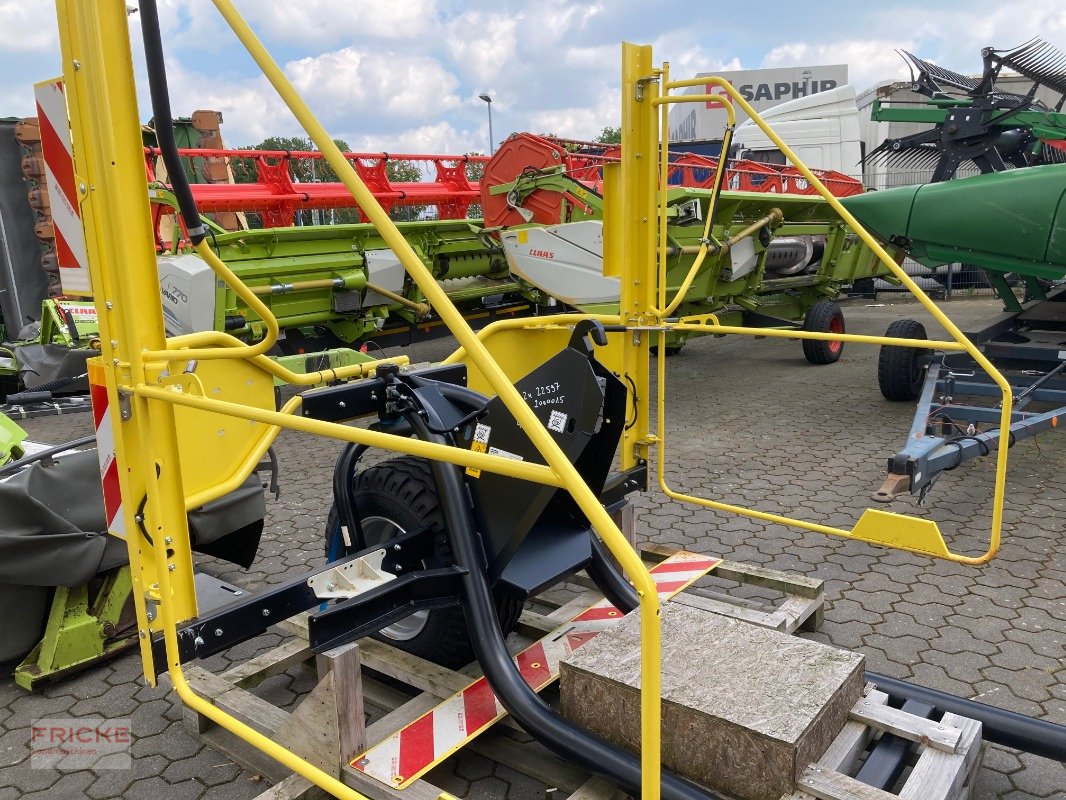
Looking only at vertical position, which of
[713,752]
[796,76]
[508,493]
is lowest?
[713,752]

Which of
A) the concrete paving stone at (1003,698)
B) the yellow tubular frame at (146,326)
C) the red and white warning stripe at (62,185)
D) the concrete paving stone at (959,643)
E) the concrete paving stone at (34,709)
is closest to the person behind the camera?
the yellow tubular frame at (146,326)

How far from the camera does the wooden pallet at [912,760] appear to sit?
1.90 m

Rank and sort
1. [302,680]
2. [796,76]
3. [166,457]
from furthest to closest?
[796,76], [302,680], [166,457]

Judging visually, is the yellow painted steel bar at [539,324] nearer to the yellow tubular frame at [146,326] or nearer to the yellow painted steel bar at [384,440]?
the yellow tubular frame at [146,326]

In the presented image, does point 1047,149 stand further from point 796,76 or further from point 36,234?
point 796,76

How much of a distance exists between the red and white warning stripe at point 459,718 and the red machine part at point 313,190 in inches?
220

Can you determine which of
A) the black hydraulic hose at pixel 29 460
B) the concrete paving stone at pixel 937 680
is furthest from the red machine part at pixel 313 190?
the concrete paving stone at pixel 937 680

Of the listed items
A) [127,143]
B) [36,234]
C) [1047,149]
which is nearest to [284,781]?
[127,143]

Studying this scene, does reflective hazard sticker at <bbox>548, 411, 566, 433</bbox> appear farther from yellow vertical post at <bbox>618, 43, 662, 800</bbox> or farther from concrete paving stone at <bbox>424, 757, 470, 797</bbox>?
yellow vertical post at <bbox>618, 43, 662, 800</bbox>

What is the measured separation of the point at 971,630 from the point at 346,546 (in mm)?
2332

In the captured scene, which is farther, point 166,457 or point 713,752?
point 166,457

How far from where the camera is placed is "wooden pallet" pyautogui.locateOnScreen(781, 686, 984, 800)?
1899 mm

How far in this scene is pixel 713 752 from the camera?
6.54 feet

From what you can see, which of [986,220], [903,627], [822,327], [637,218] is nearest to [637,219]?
[637,218]
